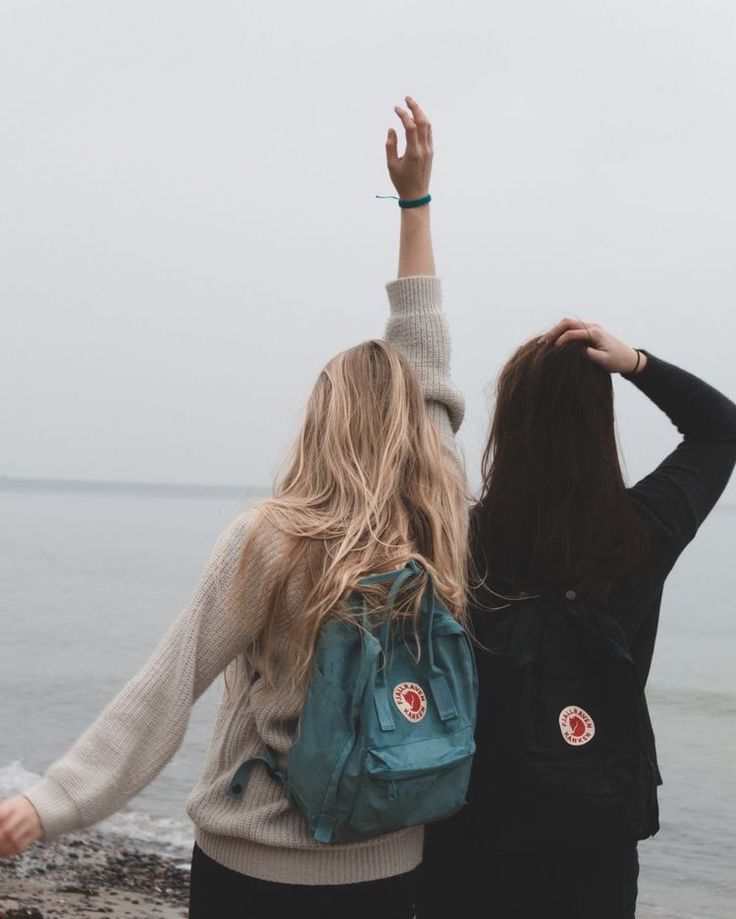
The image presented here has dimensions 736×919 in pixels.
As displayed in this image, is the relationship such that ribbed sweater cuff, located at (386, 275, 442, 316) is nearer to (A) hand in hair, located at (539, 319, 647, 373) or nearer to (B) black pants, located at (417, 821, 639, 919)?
(A) hand in hair, located at (539, 319, 647, 373)

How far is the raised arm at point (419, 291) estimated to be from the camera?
2.85 m

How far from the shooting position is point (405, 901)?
2.44 meters

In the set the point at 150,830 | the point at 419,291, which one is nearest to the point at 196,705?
the point at 150,830

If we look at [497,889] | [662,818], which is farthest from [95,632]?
[497,889]

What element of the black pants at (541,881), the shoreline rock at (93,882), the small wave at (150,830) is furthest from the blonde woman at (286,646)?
the small wave at (150,830)

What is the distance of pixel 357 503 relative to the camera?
2.29 metres

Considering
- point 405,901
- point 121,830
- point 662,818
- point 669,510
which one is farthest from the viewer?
point 662,818

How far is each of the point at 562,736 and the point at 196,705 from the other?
579 inches

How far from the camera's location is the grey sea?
29.9ft

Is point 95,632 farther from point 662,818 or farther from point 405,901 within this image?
point 405,901

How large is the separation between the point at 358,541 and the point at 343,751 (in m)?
0.39

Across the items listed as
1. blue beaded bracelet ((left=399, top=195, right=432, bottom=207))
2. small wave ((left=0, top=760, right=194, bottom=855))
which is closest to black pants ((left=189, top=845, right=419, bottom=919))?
blue beaded bracelet ((left=399, top=195, right=432, bottom=207))

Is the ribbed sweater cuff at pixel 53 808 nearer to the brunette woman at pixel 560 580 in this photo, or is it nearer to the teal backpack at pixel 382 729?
the teal backpack at pixel 382 729

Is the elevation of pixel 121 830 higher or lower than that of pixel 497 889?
lower
